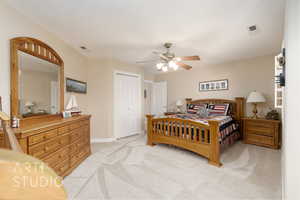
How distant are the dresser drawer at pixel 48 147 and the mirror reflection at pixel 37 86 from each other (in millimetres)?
554

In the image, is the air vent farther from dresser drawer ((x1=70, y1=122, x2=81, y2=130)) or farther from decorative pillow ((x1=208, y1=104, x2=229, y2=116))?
dresser drawer ((x1=70, y1=122, x2=81, y2=130))

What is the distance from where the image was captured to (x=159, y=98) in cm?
575

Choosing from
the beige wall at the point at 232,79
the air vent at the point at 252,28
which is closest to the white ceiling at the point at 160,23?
the air vent at the point at 252,28

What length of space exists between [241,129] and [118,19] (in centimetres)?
407

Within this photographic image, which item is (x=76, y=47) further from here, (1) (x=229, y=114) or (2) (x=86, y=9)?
(1) (x=229, y=114)

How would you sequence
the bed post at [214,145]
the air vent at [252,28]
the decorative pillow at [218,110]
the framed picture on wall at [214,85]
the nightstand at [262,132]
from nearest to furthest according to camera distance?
→ the air vent at [252,28]
the bed post at [214,145]
the nightstand at [262,132]
the decorative pillow at [218,110]
the framed picture on wall at [214,85]

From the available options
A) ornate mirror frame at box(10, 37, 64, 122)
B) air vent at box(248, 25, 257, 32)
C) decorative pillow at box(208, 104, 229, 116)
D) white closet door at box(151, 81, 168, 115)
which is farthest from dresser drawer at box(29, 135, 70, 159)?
white closet door at box(151, 81, 168, 115)

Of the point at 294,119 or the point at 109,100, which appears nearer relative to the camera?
the point at 294,119

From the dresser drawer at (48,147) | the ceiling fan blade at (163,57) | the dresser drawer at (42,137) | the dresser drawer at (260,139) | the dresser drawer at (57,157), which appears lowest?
the dresser drawer at (260,139)

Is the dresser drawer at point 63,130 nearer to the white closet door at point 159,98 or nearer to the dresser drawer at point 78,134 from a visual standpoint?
the dresser drawer at point 78,134

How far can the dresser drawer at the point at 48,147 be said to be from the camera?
5.22 ft

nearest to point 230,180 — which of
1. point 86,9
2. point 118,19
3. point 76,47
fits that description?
point 118,19

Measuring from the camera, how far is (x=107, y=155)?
2.87 metres

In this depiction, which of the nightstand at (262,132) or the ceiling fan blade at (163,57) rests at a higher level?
the ceiling fan blade at (163,57)
